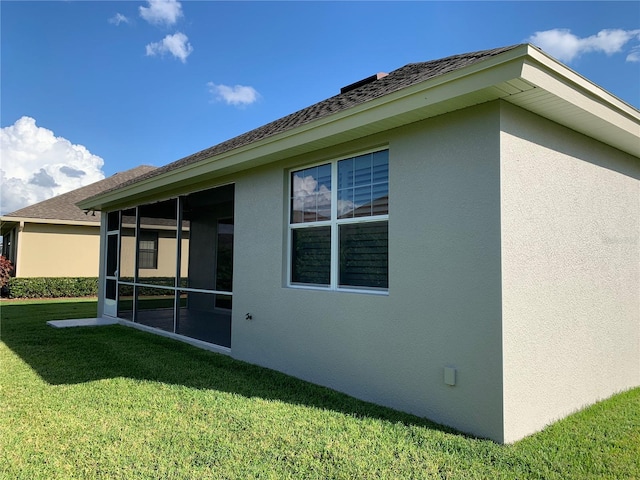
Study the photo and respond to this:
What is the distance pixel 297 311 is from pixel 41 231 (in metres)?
16.9

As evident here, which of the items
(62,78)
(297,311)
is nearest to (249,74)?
(62,78)

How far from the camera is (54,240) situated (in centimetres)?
1784

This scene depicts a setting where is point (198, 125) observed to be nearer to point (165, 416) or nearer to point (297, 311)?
point (297, 311)

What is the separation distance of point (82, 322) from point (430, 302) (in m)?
9.43

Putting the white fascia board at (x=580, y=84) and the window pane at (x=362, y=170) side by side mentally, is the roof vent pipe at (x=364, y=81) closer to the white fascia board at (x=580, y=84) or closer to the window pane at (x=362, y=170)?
the window pane at (x=362, y=170)

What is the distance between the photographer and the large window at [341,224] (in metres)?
4.58

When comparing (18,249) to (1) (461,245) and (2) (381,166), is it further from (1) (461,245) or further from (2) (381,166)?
Result: (1) (461,245)

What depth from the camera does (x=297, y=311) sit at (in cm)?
540

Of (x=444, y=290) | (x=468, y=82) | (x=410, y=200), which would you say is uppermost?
(x=468, y=82)

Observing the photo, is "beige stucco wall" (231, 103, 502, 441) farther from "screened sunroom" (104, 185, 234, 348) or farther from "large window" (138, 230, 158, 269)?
"large window" (138, 230, 158, 269)

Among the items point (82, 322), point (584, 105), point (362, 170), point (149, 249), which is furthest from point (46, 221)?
point (584, 105)

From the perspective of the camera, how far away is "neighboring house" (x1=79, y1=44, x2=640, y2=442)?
3479 millimetres

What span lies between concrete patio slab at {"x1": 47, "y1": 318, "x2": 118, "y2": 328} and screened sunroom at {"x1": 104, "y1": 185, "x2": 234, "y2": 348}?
0.90ft

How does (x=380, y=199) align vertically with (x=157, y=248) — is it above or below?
above
